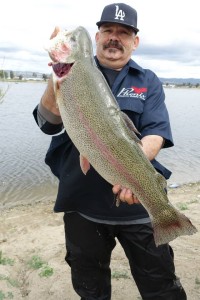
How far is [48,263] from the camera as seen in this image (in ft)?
19.8

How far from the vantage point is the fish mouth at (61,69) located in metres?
2.96

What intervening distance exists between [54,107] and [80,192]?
855 mm

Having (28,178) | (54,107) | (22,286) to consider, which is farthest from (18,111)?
(54,107)

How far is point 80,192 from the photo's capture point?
3.68 metres

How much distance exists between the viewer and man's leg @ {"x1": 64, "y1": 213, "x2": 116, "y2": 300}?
3750 millimetres

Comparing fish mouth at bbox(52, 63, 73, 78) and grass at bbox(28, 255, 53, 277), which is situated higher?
fish mouth at bbox(52, 63, 73, 78)

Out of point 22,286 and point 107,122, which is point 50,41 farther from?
point 22,286

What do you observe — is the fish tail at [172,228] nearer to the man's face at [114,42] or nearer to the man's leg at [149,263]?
the man's leg at [149,263]

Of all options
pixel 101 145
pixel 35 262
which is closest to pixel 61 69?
pixel 101 145

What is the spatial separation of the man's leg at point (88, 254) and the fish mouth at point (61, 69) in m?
1.45

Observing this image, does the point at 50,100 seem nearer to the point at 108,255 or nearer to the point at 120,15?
the point at 120,15

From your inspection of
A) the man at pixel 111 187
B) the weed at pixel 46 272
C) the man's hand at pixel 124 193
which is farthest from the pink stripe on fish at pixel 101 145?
the weed at pixel 46 272

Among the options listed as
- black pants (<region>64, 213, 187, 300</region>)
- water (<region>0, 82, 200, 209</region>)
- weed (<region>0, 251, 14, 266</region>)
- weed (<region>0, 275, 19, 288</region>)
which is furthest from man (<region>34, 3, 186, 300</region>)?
water (<region>0, 82, 200, 209</region>)

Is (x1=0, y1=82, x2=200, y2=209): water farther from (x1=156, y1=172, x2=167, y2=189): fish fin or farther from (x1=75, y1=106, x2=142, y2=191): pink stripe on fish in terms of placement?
(x1=156, y1=172, x2=167, y2=189): fish fin
